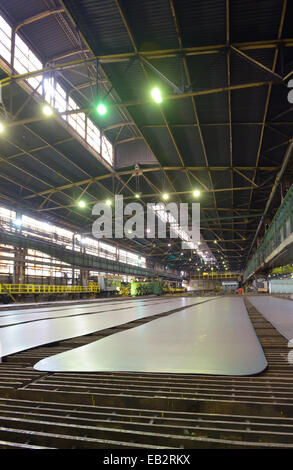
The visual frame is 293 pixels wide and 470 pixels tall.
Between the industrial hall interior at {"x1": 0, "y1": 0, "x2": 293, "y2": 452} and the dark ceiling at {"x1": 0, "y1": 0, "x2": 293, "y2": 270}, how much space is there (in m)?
0.05

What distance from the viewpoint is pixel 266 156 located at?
12.4m

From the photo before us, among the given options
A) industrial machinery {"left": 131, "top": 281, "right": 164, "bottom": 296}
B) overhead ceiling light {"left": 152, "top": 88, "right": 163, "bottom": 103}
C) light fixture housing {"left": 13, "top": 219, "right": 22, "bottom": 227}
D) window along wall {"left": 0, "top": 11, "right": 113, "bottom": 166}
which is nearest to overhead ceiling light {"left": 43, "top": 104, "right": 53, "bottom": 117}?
window along wall {"left": 0, "top": 11, "right": 113, "bottom": 166}

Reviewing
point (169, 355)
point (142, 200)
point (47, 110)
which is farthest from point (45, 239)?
point (169, 355)

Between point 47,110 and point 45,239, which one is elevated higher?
point 47,110

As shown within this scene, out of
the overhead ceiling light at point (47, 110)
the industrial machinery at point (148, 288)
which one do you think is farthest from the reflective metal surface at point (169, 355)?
the industrial machinery at point (148, 288)

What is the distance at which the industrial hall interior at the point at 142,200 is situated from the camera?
1627 millimetres

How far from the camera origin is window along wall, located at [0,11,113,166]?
974 centimetres

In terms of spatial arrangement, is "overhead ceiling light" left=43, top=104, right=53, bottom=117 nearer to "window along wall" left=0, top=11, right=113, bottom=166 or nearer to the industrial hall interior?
the industrial hall interior

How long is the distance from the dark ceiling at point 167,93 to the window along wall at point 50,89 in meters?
0.38

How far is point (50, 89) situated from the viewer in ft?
37.2

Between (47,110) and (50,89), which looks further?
(50,89)

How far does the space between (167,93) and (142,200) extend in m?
10.9

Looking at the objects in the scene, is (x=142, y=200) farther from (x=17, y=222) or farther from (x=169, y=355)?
(x=169, y=355)
